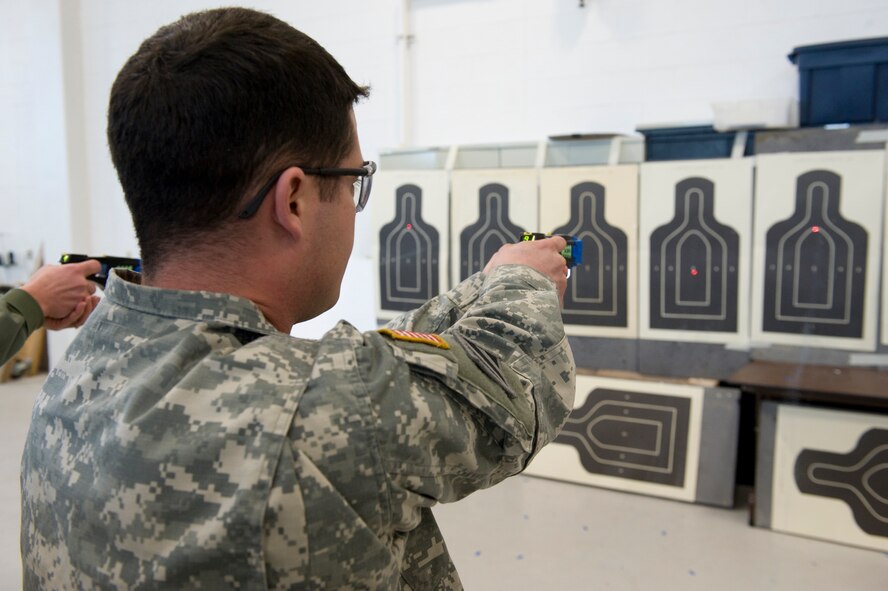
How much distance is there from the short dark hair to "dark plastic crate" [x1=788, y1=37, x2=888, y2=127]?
84.6 inches

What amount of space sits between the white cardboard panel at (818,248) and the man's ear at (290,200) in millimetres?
2075

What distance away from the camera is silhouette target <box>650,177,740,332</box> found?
239 cm

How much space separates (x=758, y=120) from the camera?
2307 millimetres

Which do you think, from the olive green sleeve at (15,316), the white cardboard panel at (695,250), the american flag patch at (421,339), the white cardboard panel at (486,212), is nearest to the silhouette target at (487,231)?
the white cardboard panel at (486,212)

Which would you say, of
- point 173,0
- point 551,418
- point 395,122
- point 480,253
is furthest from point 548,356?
point 173,0

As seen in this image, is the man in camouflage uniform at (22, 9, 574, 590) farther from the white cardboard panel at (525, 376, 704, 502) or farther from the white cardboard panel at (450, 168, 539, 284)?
the white cardboard panel at (450, 168, 539, 284)

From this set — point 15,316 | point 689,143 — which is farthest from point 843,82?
point 15,316

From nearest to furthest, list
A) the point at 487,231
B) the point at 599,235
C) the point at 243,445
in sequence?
1. the point at 243,445
2. the point at 599,235
3. the point at 487,231

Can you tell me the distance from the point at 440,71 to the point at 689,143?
1.20 meters

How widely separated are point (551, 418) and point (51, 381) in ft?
1.59

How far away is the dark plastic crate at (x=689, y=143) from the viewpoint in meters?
2.41

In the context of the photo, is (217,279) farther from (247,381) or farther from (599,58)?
(599,58)

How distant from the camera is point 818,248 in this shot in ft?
7.45

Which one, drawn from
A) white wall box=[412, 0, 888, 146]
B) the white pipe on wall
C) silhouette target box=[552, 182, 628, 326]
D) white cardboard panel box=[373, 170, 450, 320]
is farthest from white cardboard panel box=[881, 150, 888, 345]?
the white pipe on wall
